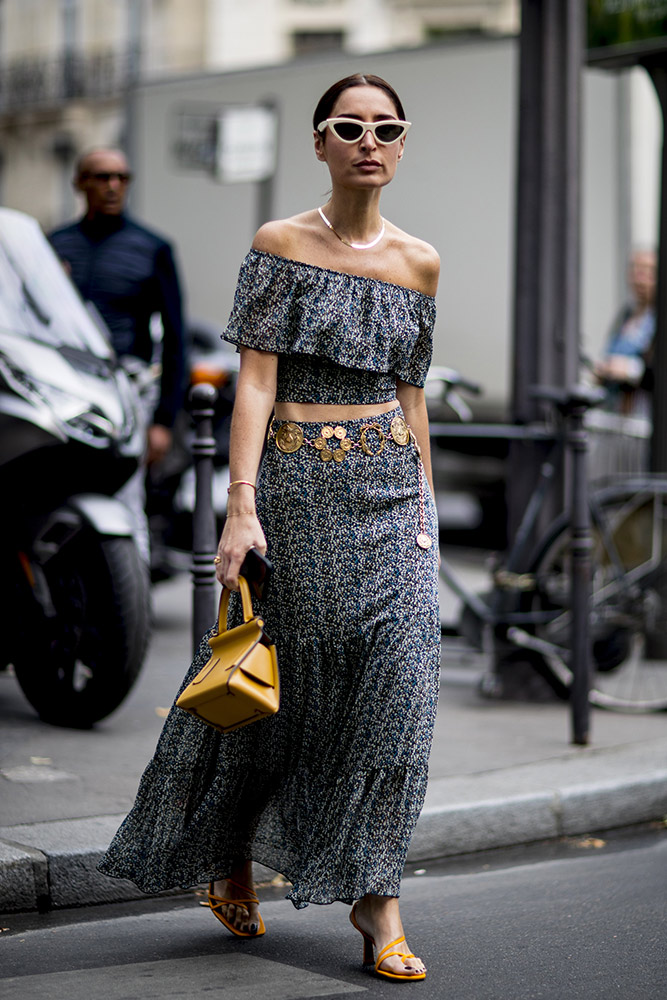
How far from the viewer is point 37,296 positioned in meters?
6.00

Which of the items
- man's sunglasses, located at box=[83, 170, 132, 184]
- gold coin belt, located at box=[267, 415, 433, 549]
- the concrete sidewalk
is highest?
man's sunglasses, located at box=[83, 170, 132, 184]

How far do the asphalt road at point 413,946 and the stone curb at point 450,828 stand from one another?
0.21 feet

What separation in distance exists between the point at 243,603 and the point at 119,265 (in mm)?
3876

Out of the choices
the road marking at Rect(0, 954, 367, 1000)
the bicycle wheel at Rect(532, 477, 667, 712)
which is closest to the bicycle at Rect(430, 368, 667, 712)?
the bicycle wheel at Rect(532, 477, 667, 712)

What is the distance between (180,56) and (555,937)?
3405 centimetres

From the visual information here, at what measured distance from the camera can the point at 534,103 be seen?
697cm

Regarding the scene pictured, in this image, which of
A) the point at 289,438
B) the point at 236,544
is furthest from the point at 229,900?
the point at 289,438

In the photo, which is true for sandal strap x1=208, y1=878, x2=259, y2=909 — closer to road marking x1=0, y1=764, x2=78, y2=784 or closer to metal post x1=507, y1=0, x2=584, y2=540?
road marking x1=0, y1=764, x2=78, y2=784

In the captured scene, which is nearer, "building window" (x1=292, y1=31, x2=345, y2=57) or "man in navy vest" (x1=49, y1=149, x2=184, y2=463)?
"man in navy vest" (x1=49, y1=149, x2=184, y2=463)

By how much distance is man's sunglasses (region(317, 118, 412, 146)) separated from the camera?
3682 mm

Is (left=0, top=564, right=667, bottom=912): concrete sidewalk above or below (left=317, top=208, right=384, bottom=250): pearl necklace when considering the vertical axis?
below

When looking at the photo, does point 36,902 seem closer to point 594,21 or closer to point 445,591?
point 594,21

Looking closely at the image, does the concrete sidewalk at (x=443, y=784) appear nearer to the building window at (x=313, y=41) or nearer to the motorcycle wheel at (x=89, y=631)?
the motorcycle wheel at (x=89, y=631)

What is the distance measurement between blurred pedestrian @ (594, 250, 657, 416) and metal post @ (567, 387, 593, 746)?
7.78 ft
